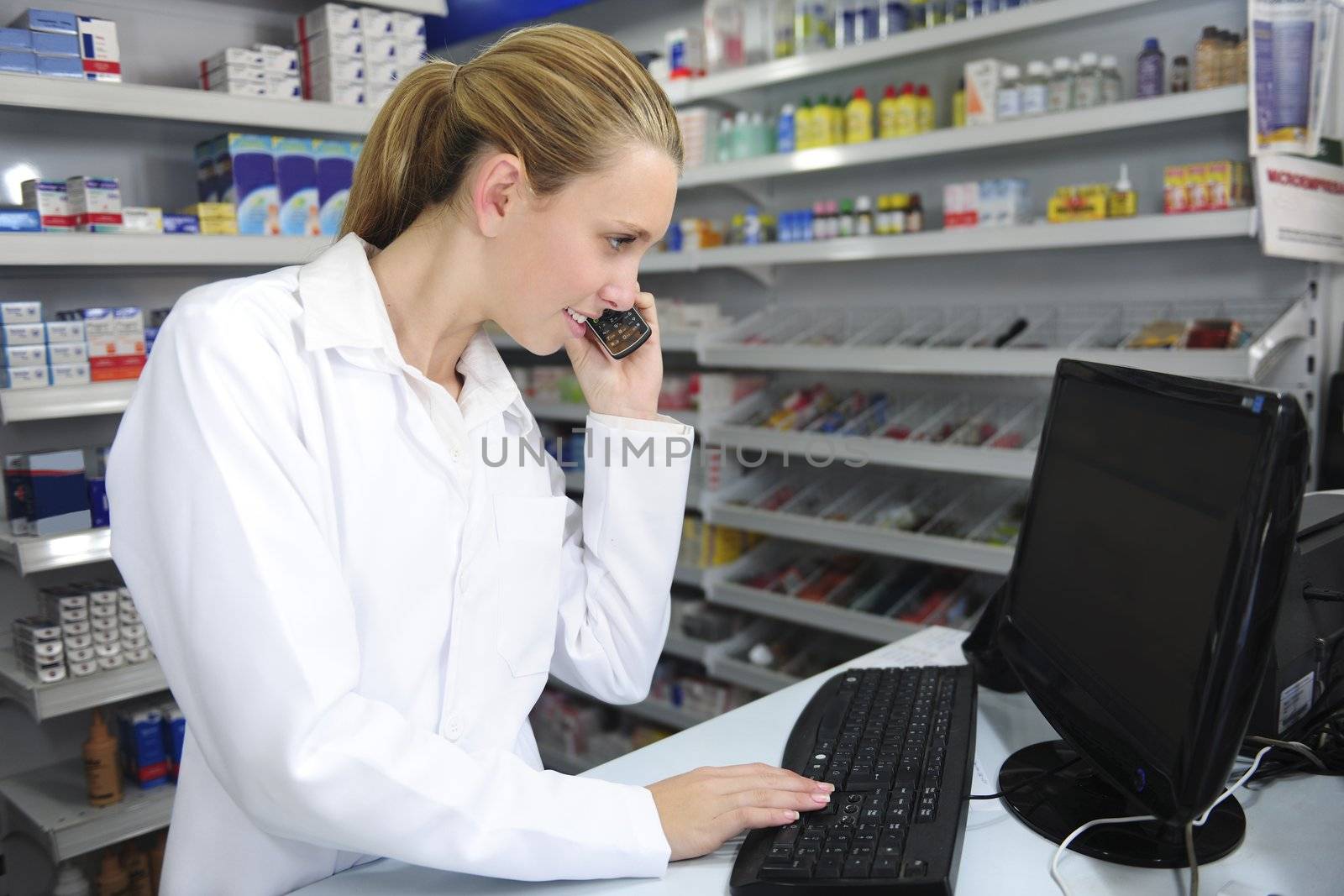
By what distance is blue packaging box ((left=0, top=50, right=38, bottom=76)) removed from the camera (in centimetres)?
228

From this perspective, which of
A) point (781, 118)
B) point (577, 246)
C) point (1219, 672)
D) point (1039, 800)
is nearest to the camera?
point (1219, 672)

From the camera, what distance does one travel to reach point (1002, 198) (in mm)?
2680

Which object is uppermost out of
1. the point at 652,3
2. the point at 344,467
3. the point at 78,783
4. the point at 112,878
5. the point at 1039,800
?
the point at 652,3

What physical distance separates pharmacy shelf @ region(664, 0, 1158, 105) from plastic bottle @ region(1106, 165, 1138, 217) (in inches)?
16.0

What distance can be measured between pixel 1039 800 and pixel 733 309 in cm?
285

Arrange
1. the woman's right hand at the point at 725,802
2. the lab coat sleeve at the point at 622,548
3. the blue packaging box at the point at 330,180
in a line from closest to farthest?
1. the woman's right hand at the point at 725,802
2. the lab coat sleeve at the point at 622,548
3. the blue packaging box at the point at 330,180

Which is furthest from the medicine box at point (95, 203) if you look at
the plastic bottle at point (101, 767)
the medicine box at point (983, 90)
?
the medicine box at point (983, 90)

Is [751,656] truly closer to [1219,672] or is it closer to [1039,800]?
[1039,800]

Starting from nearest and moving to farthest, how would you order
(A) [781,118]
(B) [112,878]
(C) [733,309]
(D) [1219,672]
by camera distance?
(D) [1219,672] < (B) [112,878] < (A) [781,118] < (C) [733,309]

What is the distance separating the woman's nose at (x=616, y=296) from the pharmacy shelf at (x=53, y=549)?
5.33 feet

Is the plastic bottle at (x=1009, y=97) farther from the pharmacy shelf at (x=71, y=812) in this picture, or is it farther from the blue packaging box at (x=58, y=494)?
the pharmacy shelf at (x=71, y=812)

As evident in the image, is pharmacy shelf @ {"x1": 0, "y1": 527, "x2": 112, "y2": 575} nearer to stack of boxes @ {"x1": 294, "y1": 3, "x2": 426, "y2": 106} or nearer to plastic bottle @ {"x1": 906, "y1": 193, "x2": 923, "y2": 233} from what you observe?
stack of boxes @ {"x1": 294, "y1": 3, "x2": 426, "y2": 106}

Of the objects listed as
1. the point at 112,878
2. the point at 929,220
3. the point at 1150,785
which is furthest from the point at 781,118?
the point at 112,878

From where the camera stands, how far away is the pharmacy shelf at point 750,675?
3.25 meters
